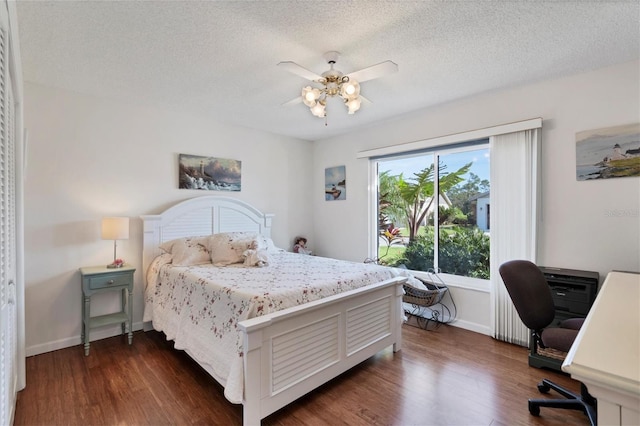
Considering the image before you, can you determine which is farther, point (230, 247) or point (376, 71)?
point (230, 247)

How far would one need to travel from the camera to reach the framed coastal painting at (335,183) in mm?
4738

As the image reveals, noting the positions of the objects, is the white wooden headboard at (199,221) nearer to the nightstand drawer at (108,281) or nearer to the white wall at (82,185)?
the white wall at (82,185)

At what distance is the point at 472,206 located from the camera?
354cm

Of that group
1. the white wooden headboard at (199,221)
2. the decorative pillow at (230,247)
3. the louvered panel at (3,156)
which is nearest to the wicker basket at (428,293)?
the decorative pillow at (230,247)

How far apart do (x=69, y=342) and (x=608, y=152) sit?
5288 millimetres

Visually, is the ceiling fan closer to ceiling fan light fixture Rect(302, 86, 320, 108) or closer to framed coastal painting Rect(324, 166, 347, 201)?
ceiling fan light fixture Rect(302, 86, 320, 108)

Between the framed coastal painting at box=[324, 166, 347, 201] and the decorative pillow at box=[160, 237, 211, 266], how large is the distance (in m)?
2.14

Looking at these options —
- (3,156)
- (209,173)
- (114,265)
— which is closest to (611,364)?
(3,156)

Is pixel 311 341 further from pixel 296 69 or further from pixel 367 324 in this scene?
pixel 296 69

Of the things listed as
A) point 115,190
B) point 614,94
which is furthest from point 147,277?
point 614,94

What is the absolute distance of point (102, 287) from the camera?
291 cm

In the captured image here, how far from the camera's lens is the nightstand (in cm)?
284

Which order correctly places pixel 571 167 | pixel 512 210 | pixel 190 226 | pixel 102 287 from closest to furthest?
pixel 571 167 → pixel 102 287 → pixel 512 210 → pixel 190 226

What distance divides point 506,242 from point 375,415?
217 cm
